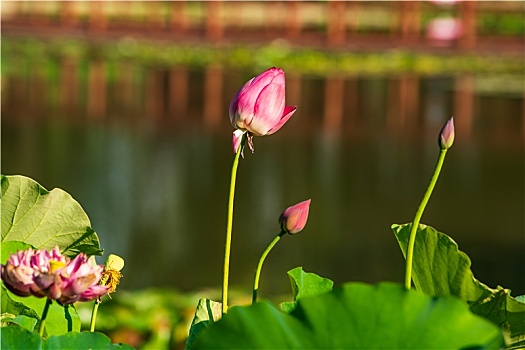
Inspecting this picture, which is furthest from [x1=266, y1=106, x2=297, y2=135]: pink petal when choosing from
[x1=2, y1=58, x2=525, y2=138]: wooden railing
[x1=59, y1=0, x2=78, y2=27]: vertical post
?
[x1=59, y1=0, x2=78, y2=27]: vertical post

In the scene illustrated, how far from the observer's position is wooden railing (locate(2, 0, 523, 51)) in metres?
13.2

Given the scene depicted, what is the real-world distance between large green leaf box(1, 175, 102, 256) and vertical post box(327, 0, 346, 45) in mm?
12473

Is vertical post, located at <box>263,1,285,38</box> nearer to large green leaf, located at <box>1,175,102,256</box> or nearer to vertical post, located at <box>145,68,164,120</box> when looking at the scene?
vertical post, located at <box>145,68,164,120</box>

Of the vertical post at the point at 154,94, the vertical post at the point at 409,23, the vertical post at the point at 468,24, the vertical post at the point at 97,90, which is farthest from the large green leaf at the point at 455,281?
the vertical post at the point at 409,23

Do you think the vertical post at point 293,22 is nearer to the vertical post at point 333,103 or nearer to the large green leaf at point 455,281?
the vertical post at point 333,103

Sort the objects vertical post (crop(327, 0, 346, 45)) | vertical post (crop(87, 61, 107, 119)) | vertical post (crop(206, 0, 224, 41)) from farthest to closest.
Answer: vertical post (crop(206, 0, 224, 41)) < vertical post (crop(327, 0, 346, 45)) < vertical post (crop(87, 61, 107, 119))

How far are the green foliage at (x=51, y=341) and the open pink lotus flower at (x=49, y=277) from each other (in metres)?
0.02

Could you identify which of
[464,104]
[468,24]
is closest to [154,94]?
[464,104]

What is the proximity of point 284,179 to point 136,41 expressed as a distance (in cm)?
864

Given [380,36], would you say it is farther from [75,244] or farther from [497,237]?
[75,244]

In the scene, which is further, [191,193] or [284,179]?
[284,179]

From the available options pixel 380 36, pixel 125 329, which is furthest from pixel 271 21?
pixel 125 329

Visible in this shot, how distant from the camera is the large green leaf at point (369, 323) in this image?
43 centimetres

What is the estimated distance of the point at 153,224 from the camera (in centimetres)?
413
